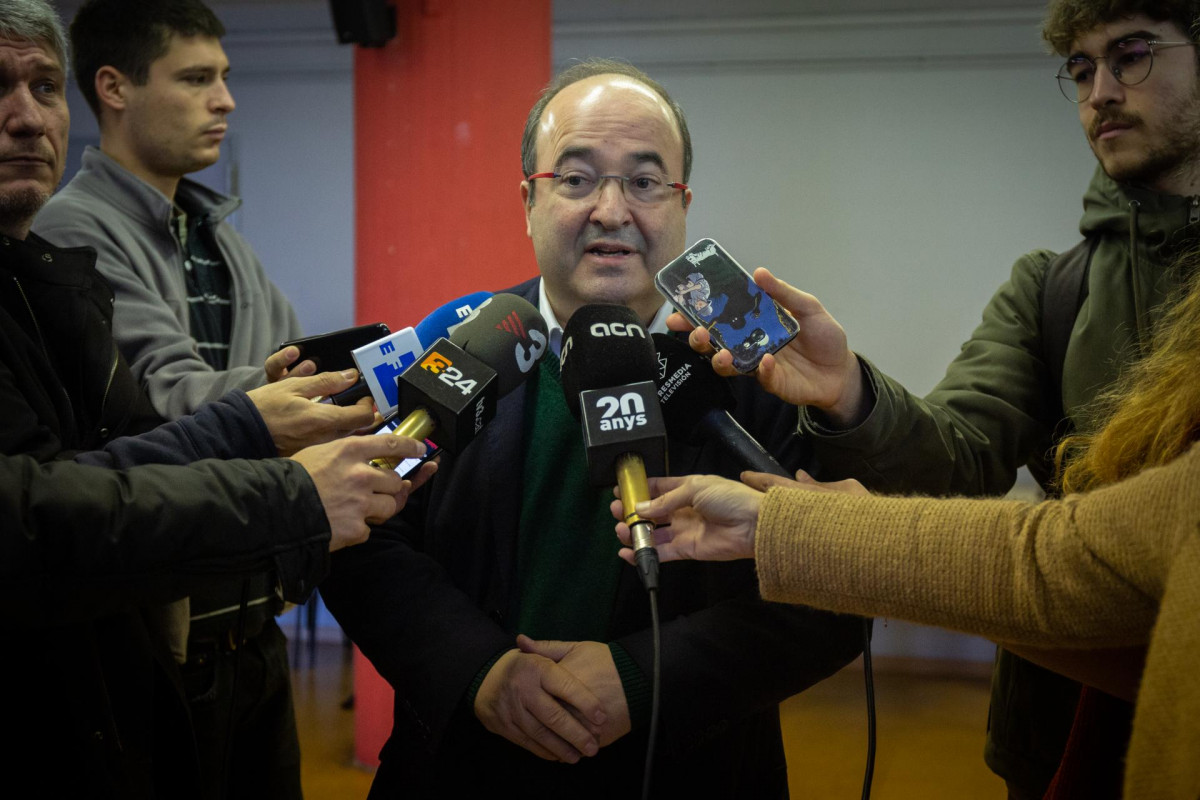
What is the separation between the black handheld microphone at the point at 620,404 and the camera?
112 centimetres

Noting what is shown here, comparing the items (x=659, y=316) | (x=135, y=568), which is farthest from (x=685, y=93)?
(x=135, y=568)

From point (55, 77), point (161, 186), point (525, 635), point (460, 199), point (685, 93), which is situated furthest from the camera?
point (685, 93)

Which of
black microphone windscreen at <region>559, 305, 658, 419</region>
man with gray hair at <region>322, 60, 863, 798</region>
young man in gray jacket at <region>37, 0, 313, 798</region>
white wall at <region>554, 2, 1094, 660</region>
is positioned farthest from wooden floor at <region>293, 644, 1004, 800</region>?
black microphone windscreen at <region>559, 305, 658, 419</region>

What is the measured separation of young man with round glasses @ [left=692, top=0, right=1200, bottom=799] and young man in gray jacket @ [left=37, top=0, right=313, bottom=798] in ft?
4.05

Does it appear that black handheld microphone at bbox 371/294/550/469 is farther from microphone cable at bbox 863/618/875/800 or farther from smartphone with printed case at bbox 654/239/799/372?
microphone cable at bbox 863/618/875/800

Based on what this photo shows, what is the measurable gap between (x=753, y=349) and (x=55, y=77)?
120 centimetres

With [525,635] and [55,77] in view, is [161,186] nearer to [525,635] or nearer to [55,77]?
[55,77]

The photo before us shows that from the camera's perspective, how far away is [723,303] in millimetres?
1259

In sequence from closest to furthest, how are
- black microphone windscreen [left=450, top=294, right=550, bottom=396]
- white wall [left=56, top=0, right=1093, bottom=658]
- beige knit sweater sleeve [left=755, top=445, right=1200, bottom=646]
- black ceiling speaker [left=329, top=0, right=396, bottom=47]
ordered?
beige knit sweater sleeve [left=755, top=445, right=1200, bottom=646] → black microphone windscreen [left=450, top=294, right=550, bottom=396] → black ceiling speaker [left=329, top=0, right=396, bottom=47] → white wall [left=56, top=0, right=1093, bottom=658]

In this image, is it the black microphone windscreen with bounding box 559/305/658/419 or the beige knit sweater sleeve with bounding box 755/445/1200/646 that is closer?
the beige knit sweater sleeve with bounding box 755/445/1200/646

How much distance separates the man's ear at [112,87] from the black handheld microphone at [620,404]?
5.19 ft

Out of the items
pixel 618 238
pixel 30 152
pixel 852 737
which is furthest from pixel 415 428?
pixel 852 737

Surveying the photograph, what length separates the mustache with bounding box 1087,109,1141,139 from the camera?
1.61m

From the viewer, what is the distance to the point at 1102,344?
5.26ft
